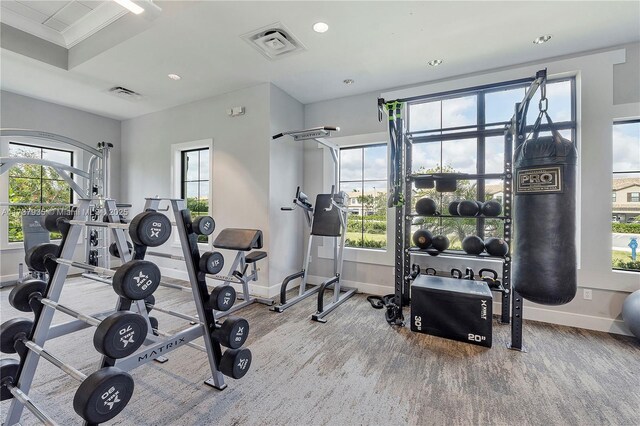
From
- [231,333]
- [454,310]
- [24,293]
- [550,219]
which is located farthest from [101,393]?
[454,310]

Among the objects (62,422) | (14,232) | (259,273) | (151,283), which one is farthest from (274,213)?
(14,232)

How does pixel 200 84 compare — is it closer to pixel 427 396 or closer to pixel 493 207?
pixel 493 207

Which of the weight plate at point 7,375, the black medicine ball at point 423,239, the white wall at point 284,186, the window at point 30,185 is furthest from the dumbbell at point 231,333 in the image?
the window at point 30,185

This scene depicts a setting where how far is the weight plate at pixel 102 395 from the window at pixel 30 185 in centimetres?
451

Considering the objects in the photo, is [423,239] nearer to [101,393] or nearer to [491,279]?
[491,279]

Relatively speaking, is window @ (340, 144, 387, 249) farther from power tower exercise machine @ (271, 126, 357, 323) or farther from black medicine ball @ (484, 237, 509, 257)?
black medicine ball @ (484, 237, 509, 257)

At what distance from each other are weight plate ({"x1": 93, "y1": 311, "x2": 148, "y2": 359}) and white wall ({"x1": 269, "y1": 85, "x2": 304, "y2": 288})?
2.49 m

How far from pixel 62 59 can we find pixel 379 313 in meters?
5.06

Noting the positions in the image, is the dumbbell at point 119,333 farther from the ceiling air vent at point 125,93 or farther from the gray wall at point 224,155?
the ceiling air vent at point 125,93

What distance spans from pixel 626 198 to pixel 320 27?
3630 millimetres

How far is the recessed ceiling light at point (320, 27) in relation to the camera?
8.45 ft

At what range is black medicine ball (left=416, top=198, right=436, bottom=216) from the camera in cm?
311

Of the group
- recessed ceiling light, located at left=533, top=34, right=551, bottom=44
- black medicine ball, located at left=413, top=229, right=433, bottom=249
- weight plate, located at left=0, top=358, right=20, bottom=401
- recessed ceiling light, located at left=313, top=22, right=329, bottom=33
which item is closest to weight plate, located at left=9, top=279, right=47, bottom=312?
weight plate, located at left=0, top=358, right=20, bottom=401

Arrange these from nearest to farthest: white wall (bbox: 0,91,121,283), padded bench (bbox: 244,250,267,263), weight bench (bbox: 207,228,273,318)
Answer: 1. weight bench (bbox: 207,228,273,318)
2. padded bench (bbox: 244,250,267,263)
3. white wall (bbox: 0,91,121,283)
